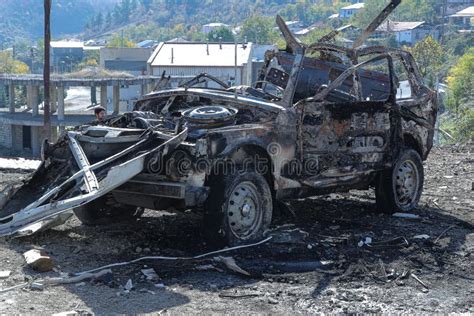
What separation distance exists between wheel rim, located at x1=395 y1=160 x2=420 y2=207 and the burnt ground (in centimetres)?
38

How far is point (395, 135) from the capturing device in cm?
966

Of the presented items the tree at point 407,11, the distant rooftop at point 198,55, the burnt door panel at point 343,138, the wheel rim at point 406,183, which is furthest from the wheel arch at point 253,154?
the tree at point 407,11

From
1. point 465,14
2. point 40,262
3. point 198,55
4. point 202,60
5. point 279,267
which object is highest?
point 465,14

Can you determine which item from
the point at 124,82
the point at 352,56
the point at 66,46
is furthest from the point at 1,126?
the point at 66,46

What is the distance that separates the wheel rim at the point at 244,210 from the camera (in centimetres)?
762

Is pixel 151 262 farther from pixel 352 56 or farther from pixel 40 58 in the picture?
pixel 40 58

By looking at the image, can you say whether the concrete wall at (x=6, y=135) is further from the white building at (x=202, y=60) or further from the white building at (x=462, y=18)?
the white building at (x=462, y=18)

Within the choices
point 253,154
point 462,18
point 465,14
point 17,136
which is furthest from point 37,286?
point 465,14

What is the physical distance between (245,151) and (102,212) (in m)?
1.85

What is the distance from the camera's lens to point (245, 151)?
7.95m

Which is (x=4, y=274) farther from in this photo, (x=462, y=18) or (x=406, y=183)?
(x=462, y=18)

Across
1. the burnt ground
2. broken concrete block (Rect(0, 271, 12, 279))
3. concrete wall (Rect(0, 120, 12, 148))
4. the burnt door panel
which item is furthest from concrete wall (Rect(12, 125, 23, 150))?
broken concrete block (Rect(0, 271, 12, 279))

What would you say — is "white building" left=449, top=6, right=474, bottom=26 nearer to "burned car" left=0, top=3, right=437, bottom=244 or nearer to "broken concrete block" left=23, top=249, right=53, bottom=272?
"burned car" left=0, top=3, right=437, bottom=244

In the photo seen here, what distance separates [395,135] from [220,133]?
2993mm
